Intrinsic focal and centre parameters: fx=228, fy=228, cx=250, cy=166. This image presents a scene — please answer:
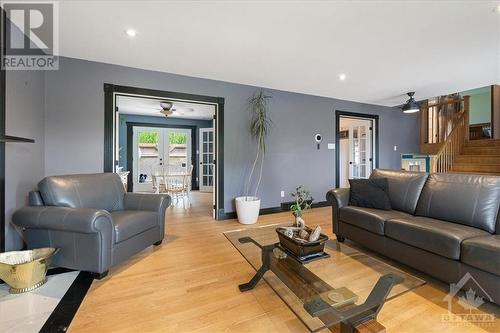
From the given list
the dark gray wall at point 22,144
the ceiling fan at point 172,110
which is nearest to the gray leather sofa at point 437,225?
the dark gray wall at point 22,144

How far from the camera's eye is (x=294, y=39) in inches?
98.7

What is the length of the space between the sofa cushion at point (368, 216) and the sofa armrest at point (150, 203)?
2159 mm

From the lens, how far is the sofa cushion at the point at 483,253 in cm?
151

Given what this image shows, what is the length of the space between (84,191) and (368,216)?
3097mm

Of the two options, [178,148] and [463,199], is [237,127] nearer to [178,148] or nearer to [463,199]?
[463,199]

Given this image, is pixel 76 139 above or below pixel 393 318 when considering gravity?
above

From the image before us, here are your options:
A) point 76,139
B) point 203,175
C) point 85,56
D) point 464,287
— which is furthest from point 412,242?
point 203,175

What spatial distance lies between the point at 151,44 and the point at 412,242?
11.0 ft

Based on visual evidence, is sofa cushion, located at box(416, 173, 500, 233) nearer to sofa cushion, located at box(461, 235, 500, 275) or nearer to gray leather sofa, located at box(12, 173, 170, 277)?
sofa cushion, located at box(461, 235, 500, 275)

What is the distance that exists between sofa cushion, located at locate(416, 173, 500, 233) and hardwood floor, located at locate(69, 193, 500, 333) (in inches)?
26.2

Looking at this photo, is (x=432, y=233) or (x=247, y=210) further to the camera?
(x=247, y=210)

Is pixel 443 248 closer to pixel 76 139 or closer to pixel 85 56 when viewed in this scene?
pixel 76 139

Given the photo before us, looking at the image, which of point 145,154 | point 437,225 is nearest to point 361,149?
point 437,225

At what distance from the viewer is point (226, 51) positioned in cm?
279
